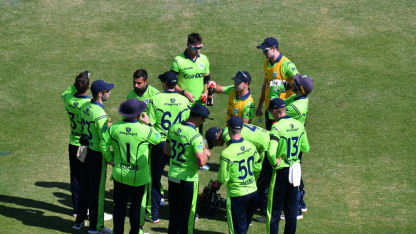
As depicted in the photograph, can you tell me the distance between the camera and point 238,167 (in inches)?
420

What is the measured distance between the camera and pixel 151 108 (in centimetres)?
1259

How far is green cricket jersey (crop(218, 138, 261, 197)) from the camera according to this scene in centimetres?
1058

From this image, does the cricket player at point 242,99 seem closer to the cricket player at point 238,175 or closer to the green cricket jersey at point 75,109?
the cricket player at point 238,175

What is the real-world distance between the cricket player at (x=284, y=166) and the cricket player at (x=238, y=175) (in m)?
0.55

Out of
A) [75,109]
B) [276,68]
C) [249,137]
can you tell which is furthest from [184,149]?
[276,68]

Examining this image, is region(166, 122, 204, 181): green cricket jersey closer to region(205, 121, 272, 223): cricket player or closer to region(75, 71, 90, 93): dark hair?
region(205, 121, 272, 223): cricket player

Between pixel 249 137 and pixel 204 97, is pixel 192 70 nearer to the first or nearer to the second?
pixel 204 97

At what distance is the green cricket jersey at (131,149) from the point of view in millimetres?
10977

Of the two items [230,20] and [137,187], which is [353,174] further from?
[230,20]

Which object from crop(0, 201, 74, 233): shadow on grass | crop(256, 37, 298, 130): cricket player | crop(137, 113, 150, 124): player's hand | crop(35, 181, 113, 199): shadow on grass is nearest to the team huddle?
crop(137, 113, 150, 124): player's hand

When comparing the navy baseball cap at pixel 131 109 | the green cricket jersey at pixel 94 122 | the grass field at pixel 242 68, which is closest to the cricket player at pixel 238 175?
the navy baseball cap at pixel 131 109

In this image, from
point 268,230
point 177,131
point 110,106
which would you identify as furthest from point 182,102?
point 110,106

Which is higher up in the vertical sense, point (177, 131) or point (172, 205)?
point (177, 131)

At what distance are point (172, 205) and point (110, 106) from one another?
25.3ft
